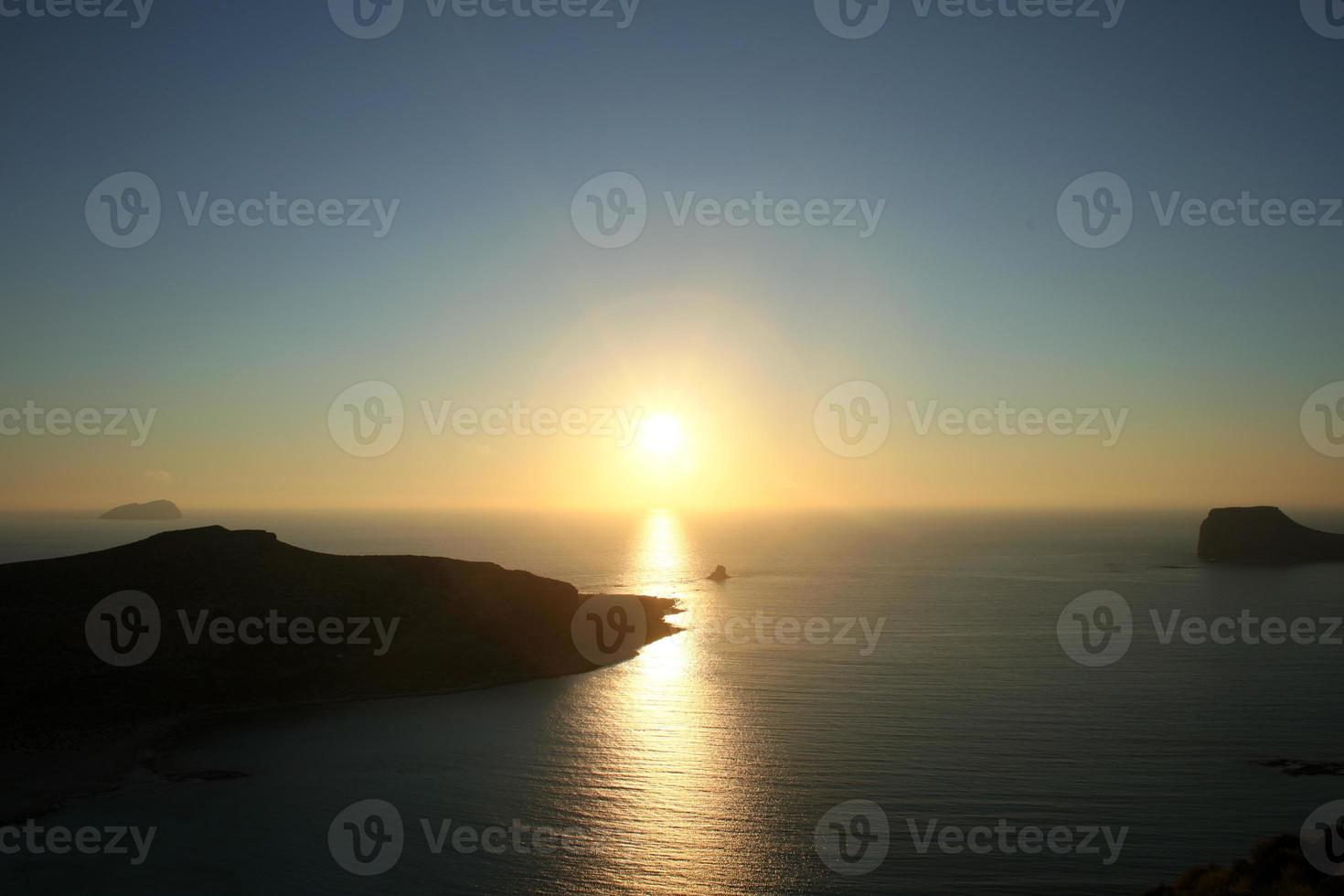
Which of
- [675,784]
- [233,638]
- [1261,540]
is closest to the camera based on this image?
[675,784]

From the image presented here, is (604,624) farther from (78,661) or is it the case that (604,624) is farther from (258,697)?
(78,661)

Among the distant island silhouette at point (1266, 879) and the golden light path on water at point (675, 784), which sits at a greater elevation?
the distant island silhouette at point (1266, 879)

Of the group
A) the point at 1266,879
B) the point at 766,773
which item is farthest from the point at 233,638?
the point at 1266,879

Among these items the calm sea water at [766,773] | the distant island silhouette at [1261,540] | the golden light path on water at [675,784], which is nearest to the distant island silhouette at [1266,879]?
the calm sea water at [766,773]

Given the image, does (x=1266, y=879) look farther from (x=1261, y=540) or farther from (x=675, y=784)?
(x=1261, y=540)

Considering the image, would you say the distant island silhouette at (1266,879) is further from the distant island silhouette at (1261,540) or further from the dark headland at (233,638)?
the distant island silhouette at (1261,540)

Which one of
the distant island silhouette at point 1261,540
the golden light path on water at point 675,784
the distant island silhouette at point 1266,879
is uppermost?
the distant island silhouette at point 1261,540

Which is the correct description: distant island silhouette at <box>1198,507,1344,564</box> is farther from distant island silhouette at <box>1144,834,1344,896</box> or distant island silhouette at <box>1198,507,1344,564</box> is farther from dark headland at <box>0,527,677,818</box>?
distant island silhouette at <box>1144,834,1344,896</box>
